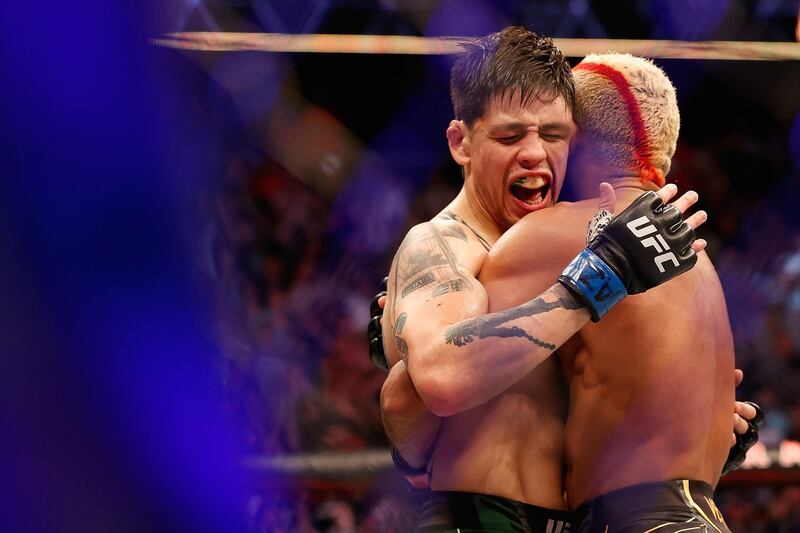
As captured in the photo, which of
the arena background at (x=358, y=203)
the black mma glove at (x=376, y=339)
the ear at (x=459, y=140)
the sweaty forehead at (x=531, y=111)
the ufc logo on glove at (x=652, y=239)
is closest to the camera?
the ufc logo on glove at (x=652, y=239)

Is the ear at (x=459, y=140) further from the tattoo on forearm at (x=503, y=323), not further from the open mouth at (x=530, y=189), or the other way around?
the tattoo on forearm at (x=503, y=323)

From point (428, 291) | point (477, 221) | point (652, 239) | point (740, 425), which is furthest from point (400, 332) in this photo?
point (740, 425)

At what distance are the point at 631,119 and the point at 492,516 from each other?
0.69m

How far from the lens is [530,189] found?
70.5 inches

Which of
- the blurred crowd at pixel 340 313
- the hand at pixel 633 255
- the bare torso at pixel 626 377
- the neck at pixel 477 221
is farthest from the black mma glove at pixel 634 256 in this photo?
the blurred crowd at pixel 340 313

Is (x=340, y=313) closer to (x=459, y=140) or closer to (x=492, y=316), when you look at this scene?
(x=459, y=140)

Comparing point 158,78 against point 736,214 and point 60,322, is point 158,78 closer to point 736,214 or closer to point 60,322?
point 60,322

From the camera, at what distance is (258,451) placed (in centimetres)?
361

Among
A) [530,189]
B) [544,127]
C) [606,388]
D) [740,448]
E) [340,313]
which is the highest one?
[544,127]

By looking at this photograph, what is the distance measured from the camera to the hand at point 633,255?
147 centimetres

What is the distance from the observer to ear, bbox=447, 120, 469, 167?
1.86 m

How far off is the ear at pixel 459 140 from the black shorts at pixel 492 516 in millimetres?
626

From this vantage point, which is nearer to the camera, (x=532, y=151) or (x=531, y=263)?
(x=531, y=263)

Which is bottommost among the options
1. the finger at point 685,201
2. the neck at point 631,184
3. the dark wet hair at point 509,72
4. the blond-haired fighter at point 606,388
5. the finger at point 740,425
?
the finger at point 740,425
